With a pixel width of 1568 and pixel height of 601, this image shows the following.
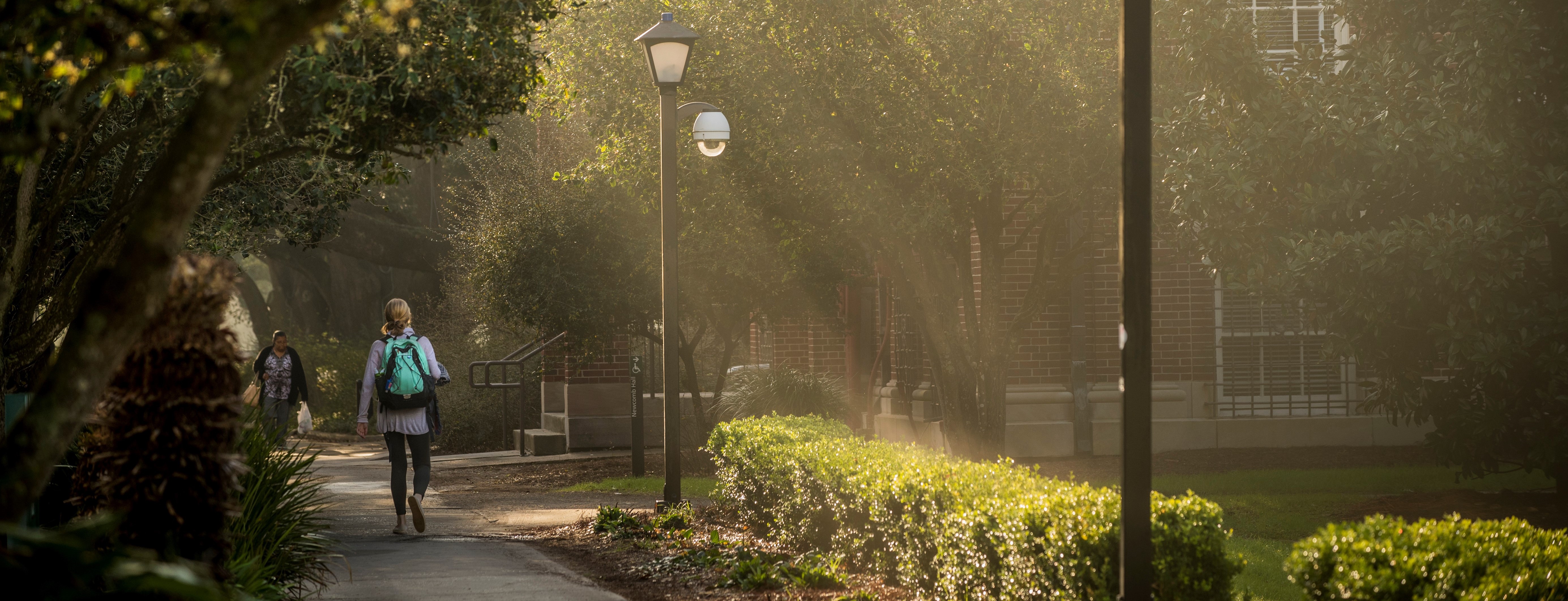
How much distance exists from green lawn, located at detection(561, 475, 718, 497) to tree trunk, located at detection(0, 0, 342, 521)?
995cm

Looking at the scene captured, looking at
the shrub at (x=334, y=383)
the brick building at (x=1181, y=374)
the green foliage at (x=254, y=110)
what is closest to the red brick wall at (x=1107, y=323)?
the brick building at (x=1181, y=374)

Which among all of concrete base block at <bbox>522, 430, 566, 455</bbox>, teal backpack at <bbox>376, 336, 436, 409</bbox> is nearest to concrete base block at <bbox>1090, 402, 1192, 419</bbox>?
concrete base block at <bbox>522, 430, 566, 455</bbox>

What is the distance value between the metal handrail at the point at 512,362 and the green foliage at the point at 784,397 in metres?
2.72

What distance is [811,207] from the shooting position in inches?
459

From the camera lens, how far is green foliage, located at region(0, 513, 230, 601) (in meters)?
2.38

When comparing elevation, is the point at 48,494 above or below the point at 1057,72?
below

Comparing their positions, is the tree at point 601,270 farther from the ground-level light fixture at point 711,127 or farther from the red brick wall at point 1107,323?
the ground-level light fixture at point 711,127

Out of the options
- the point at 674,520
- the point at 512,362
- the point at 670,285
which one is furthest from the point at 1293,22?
the point at 512,362

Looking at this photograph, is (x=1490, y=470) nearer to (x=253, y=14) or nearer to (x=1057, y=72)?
(x=1057, y=72)

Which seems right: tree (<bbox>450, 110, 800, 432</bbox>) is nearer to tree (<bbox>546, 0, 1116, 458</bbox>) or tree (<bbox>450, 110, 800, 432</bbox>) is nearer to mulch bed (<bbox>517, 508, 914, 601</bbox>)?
tree (<bbox>546, 0, 1116, 458</bbox>)

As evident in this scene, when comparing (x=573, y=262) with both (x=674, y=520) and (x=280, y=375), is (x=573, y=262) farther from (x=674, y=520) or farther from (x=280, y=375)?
(x=674, y=520)

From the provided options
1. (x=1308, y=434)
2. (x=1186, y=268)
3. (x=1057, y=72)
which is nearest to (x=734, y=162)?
(x=1057, y=72)

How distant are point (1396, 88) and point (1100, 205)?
261 cm

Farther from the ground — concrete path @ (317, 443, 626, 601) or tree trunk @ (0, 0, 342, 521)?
tree trunk @ (0, 0, 342, 521)
